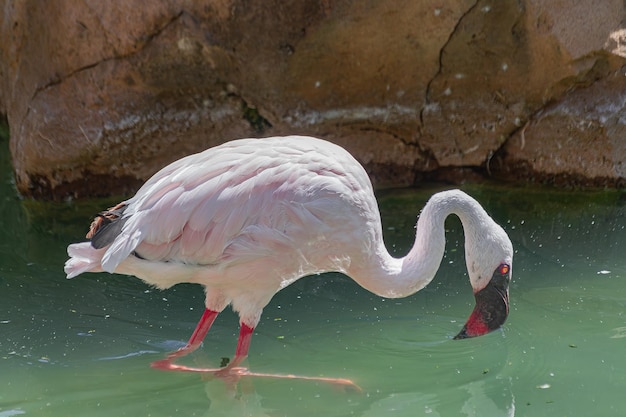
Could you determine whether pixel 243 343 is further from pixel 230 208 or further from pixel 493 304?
pixel 493 304

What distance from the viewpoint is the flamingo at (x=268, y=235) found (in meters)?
4.23

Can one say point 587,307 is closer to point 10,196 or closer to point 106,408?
point 106,408

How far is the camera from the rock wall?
6270 mm

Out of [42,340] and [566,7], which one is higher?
[566,7]

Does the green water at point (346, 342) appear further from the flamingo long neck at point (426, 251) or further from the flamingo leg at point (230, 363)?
the flamingo long neck at point (426, 251)

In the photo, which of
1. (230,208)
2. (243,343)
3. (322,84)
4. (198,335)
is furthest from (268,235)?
(322,84)

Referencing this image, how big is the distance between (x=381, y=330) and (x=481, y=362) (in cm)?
57

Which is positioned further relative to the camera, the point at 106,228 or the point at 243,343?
the point at 243,343

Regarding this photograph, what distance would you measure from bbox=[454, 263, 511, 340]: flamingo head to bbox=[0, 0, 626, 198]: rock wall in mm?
2572

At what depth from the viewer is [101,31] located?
629cm

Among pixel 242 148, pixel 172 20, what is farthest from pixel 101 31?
pixel 242 148

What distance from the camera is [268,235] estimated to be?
4203 mm

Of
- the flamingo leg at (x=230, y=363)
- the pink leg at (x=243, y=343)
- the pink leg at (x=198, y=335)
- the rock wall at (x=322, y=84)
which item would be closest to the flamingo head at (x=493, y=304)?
the flamingo leg at (x=230, y=363)

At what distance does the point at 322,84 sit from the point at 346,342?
247 cm
